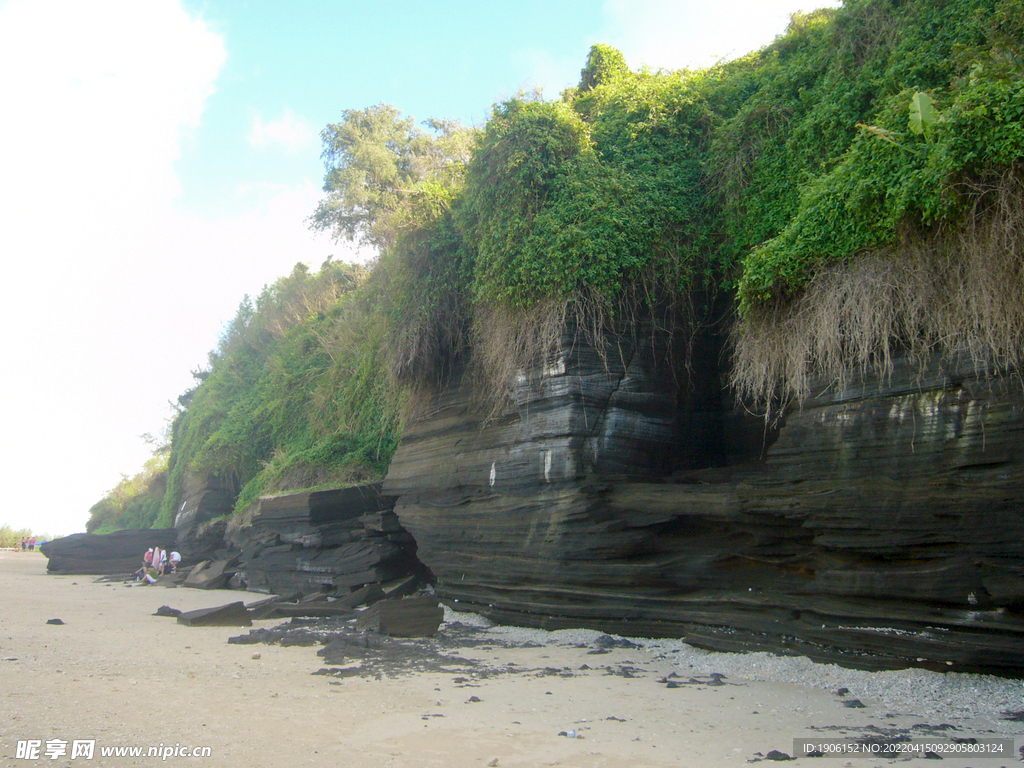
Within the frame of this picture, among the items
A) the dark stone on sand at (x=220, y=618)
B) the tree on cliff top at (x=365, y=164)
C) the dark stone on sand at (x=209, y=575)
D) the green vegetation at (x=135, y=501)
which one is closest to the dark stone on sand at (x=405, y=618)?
the dark stone on sand at (x=220, y=618)

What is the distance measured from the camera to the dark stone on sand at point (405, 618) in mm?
8555

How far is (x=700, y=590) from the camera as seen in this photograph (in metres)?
7.58

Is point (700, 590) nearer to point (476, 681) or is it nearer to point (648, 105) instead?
point (476, 681)

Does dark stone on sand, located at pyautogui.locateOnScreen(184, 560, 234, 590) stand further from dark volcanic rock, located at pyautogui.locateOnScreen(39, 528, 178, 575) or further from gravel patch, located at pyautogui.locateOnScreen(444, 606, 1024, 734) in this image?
gravel patch, located at pyautogui.locateOnScreen(444, 606, 1024, 734)

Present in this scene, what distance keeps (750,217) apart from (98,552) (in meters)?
24.0

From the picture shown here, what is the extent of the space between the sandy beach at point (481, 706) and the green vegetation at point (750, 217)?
273 cm

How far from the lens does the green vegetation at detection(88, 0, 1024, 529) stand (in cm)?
558

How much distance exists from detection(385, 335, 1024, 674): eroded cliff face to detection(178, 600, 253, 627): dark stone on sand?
9.47 ft

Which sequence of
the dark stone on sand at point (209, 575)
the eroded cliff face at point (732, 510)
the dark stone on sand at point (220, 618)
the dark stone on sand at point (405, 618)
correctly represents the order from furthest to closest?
the dark stone on sand at point (209, 575) < the dark stone on sand at point (220, 618) < the dark stone on sand at point (405, 618) < the eroded cliff face at point (732, 510)

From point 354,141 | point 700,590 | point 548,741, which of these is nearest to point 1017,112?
point 700,590

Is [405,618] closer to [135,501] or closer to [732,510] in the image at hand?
[732,510]

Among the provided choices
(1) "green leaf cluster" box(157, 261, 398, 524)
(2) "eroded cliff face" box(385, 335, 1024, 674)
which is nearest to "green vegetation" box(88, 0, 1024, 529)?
(1) "green leaf cluster" box(157, 261, 398, 524)

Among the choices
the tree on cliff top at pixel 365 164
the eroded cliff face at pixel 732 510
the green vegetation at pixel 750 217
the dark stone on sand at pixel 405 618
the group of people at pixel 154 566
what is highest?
the tree on cliff top at pixel 365 164

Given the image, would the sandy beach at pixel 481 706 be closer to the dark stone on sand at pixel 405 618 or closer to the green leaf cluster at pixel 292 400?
the dark stone on sand at pixel 405 618
